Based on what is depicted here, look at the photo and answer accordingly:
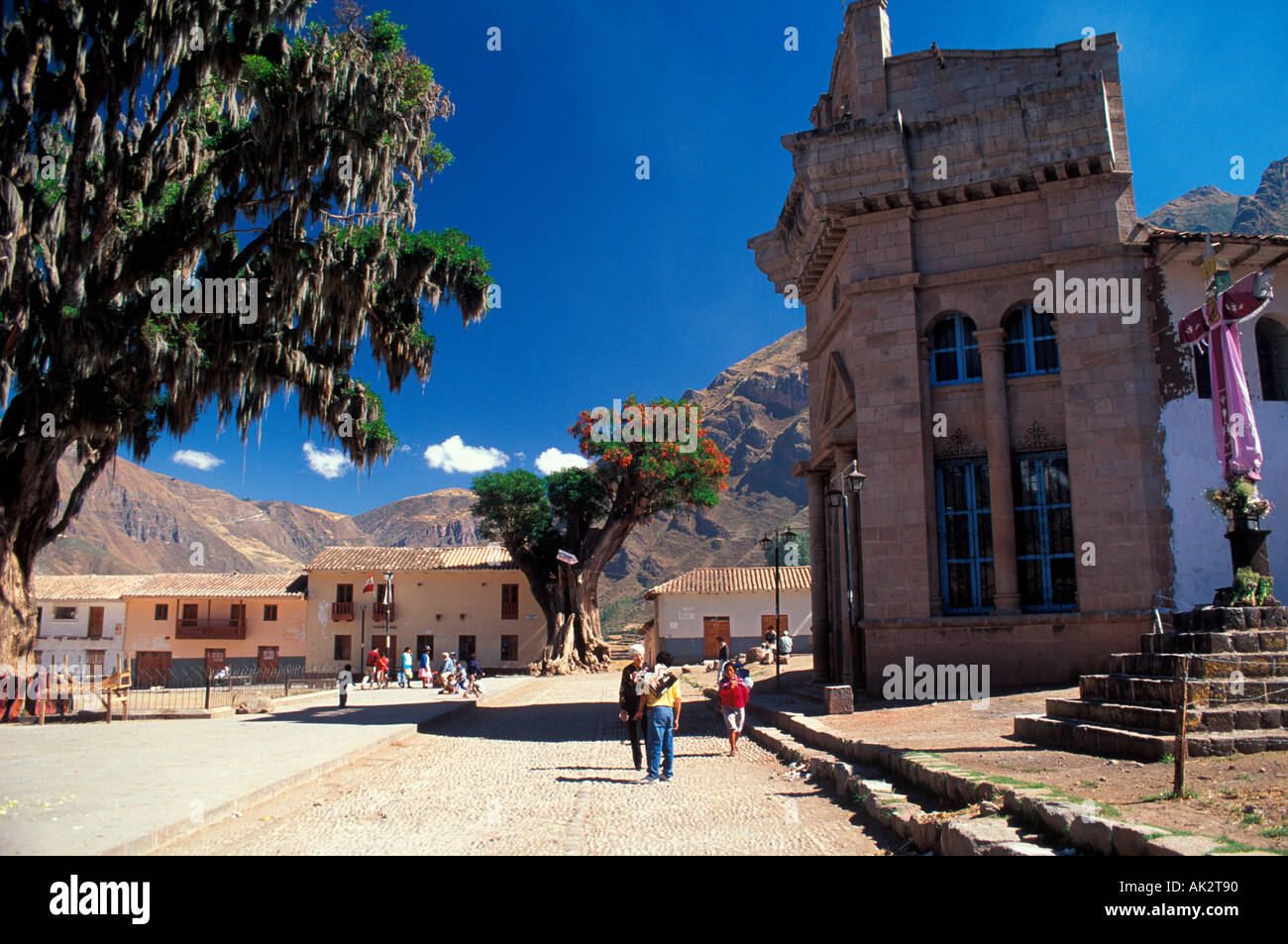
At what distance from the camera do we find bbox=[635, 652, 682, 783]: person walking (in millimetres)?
9688

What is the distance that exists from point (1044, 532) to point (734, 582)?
3173cm

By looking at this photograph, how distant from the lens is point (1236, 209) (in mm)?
102312

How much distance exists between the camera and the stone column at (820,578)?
63.8 feet

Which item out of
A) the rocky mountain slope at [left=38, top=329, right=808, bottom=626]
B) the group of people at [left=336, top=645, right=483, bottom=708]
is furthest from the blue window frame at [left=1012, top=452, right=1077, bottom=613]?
the rocky mountain slope at [left=38, top=329, right=808, bottom=626]

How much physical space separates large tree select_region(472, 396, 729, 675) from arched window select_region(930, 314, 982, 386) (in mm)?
26222

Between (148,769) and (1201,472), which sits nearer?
(148,769)

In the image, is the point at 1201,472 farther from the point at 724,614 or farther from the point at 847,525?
the point at 724,614

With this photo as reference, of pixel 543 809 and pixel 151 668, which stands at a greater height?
pixel 543 809

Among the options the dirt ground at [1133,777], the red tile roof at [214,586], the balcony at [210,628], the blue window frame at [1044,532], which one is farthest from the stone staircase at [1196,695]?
the balcony at [210,628]

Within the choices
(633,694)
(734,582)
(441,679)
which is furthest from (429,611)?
(633,694)

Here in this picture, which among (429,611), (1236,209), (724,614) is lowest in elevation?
(724,614)

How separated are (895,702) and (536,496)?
32998mm
